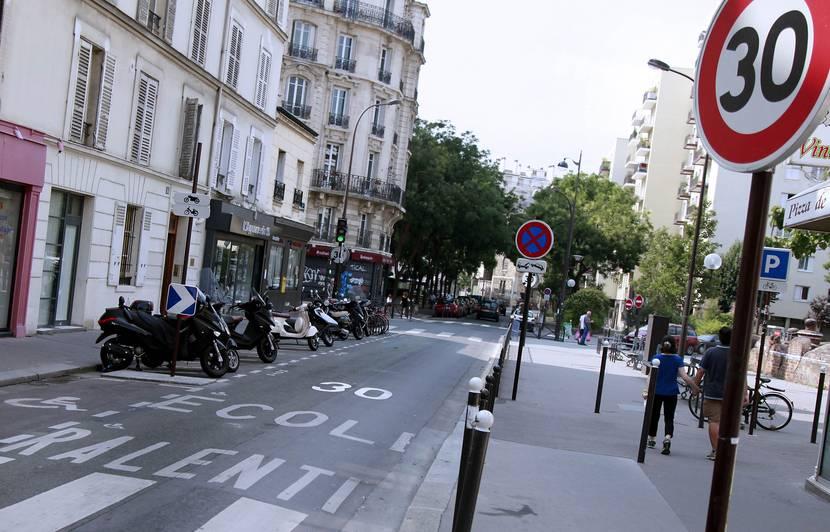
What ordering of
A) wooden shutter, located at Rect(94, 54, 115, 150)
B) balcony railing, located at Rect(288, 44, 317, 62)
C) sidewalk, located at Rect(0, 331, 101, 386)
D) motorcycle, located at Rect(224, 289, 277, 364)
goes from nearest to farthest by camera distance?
sidewalk, located at Rect(0, 331, 101, 386) → motorcycle, located at Rect(224, 289, 277, 364) → wooden shutter, located at Rect(94, 54, 115, 150) → balcony railing, located at Rect(288, 44, 317, 62)

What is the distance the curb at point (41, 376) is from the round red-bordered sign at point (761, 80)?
1025cm

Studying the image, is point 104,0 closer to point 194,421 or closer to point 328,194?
point 194,421

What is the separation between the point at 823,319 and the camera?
165ft

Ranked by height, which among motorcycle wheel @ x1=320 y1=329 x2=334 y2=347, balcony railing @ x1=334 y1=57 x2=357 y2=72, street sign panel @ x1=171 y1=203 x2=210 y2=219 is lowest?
motorcycle wheel @ x1=320 y1=329 x2=334 y2=347

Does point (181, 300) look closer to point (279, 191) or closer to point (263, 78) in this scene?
point (263, 78)

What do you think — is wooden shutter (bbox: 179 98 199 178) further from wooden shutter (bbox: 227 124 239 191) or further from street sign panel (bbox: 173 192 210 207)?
street sign panel (bbox: 173 192 210 207)

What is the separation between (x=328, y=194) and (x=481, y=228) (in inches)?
537

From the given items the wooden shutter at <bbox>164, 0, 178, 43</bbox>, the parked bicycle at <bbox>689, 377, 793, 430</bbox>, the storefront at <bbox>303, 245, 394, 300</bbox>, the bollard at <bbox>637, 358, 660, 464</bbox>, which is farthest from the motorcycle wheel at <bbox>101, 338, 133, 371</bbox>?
the storefront at <bbox>303, 245, 394, 300</bbox>

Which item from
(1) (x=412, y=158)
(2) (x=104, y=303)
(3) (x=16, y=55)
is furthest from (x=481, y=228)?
(3) (x=16, y=55)

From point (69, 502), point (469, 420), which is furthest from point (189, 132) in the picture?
point (469, 420)

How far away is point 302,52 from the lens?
49406 millimetres

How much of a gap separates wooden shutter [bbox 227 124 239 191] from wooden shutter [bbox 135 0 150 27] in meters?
6.53

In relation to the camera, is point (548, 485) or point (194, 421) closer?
point (548, 485)

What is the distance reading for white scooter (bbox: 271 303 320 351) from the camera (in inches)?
769
